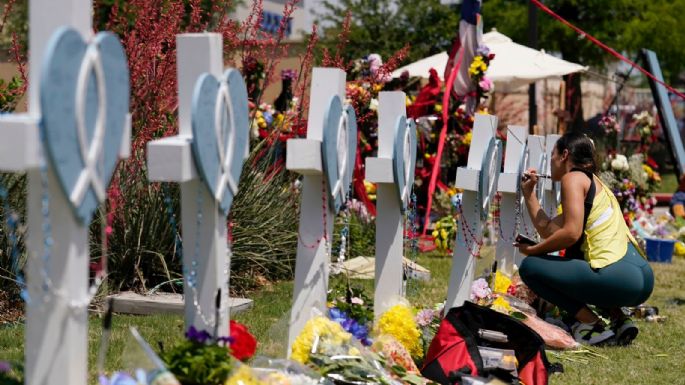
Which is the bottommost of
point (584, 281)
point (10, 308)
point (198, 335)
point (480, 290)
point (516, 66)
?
point (10, 308)

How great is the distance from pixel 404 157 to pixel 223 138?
1.84m

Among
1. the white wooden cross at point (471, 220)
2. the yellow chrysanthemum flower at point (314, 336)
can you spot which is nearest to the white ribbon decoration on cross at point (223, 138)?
the yellow chrysanthemum flower at point (314, 336)

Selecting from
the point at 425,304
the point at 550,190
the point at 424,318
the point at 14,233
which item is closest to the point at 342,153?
the point at 424,318

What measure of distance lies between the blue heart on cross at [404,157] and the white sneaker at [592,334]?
1.64 meters

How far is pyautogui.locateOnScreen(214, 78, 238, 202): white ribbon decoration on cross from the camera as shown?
3679mm

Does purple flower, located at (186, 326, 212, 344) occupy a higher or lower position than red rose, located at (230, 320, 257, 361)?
higher

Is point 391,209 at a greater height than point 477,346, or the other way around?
point 391,209

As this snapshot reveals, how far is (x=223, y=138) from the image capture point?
12.4ft

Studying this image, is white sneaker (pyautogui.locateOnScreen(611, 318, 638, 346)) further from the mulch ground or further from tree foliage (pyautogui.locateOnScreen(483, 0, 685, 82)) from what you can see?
tree foliage (pyautogui.locateOnScreen(483, 0, 685, 82))

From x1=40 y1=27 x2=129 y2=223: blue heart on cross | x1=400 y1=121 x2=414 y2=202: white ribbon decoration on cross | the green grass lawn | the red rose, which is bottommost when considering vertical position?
the green grass lawn

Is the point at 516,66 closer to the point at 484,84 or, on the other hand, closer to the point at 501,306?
the point at 484,84

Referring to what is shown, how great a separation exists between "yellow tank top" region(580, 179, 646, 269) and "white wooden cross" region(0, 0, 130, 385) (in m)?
3.91

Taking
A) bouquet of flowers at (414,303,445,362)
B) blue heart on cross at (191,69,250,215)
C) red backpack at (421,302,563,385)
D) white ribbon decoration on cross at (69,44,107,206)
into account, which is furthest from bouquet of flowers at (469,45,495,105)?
white ribbon decoration on cross at (69,44,107,206)

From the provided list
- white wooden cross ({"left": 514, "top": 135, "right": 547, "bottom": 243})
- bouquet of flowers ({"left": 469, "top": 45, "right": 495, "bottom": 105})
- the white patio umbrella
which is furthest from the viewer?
the white patio umbrella
